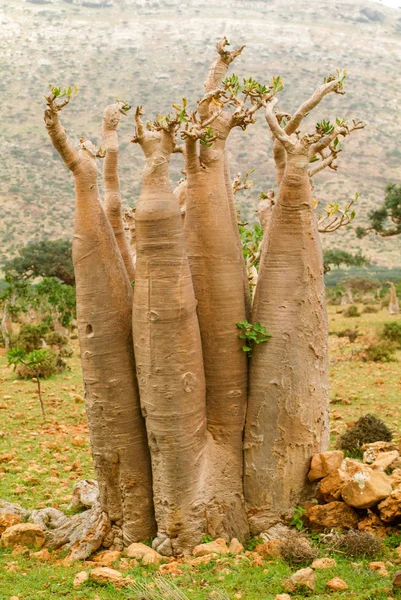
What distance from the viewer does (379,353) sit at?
16.5 meters

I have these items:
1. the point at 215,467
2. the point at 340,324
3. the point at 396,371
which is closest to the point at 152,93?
the point at 340,324

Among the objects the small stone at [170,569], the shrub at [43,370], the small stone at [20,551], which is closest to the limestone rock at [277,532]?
the small stone at [170,569]

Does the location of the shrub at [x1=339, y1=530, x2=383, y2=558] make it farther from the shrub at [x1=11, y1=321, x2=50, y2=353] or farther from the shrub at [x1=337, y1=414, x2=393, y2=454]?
the shrub at [x1=11, y1=321, x2=50, y2=353]

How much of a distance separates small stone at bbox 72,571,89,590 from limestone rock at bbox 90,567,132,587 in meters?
0.05

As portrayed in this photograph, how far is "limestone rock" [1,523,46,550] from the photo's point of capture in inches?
224

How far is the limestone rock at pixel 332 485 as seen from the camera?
572cm

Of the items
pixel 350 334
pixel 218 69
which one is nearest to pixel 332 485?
pixel 218 69

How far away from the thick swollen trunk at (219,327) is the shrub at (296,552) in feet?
2.20

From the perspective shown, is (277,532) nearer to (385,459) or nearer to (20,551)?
(385,459)

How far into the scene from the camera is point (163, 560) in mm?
5336

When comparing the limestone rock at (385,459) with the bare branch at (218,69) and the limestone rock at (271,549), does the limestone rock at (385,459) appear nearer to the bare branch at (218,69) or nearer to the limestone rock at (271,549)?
the limestone rock at (271,549)

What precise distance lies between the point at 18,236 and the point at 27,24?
4935 cm

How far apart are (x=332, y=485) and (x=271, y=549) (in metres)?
0.81

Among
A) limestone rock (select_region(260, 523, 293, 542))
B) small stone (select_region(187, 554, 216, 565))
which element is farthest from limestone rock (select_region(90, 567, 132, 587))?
limestone rock (select_region(260, 523, 293, 542))
